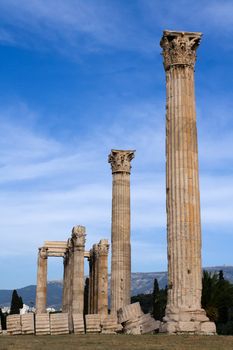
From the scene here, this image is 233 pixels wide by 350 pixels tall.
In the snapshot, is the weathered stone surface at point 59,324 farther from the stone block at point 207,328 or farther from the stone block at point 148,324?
the stone block at point 207,328

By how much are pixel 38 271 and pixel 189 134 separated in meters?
42.3

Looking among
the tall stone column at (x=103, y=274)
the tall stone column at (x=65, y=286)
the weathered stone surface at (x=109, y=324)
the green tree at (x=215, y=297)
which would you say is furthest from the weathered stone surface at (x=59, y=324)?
the tall stone column at (x=65, y=286)

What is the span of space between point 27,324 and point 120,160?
13.8 m

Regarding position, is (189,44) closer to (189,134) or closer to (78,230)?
(189,134)

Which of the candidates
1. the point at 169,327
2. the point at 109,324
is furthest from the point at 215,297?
the point at 169,327

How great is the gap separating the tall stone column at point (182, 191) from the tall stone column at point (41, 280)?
4042 centimetres

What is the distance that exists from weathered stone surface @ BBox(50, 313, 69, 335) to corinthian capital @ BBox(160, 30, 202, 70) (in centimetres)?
1328

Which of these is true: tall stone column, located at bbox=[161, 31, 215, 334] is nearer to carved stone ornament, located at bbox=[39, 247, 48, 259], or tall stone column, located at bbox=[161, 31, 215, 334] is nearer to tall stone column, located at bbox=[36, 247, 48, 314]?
tall stone column, located at bbox=[36, 247, 48, 314]

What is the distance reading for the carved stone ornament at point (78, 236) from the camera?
5556 cm

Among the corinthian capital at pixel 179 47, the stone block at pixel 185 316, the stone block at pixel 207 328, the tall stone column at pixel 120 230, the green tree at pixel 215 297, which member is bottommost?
the stone block at pixel 207 328

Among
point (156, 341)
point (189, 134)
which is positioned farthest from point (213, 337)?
point (189, 134)

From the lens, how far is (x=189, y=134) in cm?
2703

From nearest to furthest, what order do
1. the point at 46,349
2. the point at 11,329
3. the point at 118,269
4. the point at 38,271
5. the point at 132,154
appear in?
the point at 46,349
the point at 11,329
the point at 118,269
the point at 132,154
the point at 38,271

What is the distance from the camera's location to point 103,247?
59.6 meters
